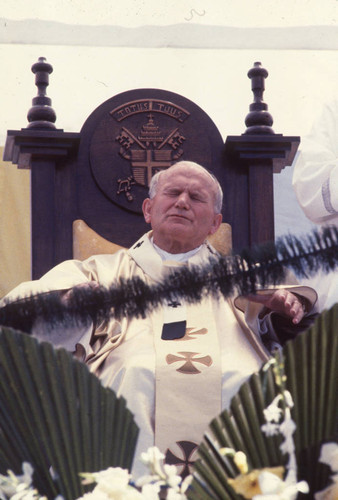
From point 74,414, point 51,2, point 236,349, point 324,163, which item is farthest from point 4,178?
point 74,414

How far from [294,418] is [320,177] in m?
3.57

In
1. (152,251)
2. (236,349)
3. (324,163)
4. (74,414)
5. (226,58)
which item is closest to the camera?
(74,414)

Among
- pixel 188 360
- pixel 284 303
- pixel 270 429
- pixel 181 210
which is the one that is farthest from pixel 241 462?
pixel 181 210

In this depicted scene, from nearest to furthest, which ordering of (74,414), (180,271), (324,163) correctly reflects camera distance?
(180,271)
(74,414)
(324,163)

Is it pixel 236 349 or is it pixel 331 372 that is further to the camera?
pixel 236 349

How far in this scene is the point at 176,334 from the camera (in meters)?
3.44

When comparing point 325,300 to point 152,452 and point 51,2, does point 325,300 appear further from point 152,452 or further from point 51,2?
point 152,452

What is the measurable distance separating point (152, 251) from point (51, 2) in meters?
2.40

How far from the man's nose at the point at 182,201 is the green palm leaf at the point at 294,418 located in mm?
2850

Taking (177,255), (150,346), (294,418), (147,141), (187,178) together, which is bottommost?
(150,346)

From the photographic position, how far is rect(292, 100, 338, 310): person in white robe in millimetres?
4297

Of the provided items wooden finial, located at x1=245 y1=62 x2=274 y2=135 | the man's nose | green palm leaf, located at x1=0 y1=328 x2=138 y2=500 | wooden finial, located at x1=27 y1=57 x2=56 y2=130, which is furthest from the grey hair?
green palm leaf, located at x1=0 y1=328 x2=138 y2=500

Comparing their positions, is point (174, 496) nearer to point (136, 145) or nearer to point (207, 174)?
point (207, 174)

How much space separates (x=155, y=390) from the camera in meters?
3.11
